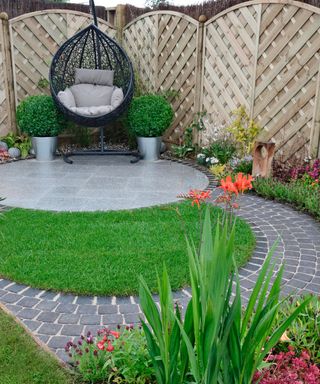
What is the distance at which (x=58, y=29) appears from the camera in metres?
6.26

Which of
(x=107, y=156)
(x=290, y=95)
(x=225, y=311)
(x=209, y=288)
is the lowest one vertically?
(x=107, y=156)

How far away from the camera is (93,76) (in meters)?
5.84

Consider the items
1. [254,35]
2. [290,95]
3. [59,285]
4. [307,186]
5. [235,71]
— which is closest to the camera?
[59,285]

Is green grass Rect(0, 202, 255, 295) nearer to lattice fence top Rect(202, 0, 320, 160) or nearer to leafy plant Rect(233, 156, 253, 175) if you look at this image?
leafy plant Rect(233, 156, 253, 175)

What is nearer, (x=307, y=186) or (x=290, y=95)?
(x=307, y=186)

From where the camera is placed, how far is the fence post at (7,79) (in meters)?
5.74

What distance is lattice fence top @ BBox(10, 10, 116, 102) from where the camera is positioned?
591 cm

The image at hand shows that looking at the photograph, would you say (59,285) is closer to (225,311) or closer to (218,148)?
(225,311)

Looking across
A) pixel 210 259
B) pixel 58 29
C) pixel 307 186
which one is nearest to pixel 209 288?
pixel 210 259

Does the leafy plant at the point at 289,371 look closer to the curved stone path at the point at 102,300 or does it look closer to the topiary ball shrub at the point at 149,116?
the curved stone path at the point at 102,300

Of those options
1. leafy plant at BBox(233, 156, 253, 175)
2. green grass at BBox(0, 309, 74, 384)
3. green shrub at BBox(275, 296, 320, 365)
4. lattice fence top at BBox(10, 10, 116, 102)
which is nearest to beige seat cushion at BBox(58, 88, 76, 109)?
lattice fence top at BBox(10, 10, 116, 102)

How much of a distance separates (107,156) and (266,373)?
16.1 ft

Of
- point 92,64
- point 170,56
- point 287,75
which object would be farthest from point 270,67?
point 92,64

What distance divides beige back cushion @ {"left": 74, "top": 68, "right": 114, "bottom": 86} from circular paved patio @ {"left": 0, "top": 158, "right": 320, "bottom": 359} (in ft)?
11.6
